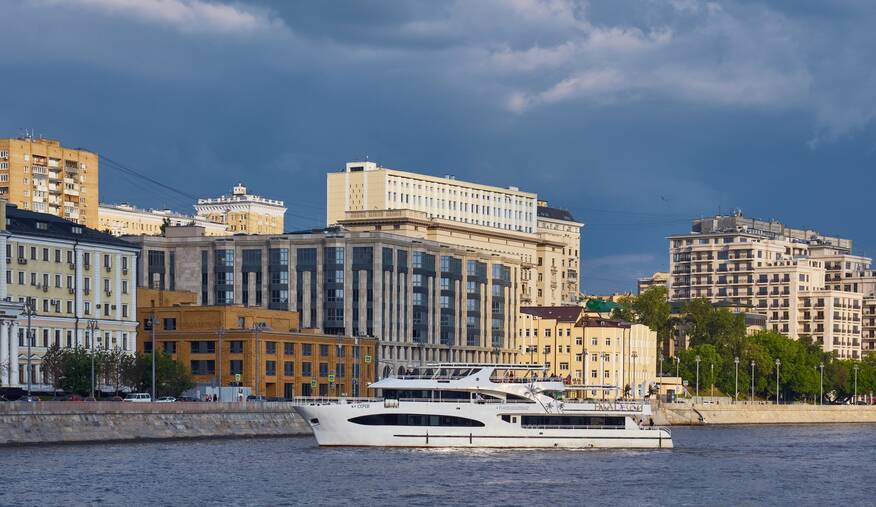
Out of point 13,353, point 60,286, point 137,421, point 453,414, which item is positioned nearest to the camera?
point 453,414

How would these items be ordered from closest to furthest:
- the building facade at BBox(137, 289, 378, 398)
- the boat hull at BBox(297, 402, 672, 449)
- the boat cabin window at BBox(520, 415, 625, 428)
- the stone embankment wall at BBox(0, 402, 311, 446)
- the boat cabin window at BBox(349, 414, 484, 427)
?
the stone embankment wall at BBox(0, 402, 311, 446), the boat hull at BBox(297, 402, 672, 449), the boat cabin window at BBox(349, 414, 484, 427), the boat cabin window at BBox(520, 415, 625, 428), the building facade at BBox(137, 289, 378, 398)

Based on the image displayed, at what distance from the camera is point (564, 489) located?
105375 millimetres

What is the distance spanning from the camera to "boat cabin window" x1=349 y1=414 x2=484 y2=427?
132875mm

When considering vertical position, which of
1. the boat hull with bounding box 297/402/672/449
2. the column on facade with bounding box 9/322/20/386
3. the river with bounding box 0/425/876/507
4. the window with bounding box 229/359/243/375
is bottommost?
the river with bounding box 0/425/876/507

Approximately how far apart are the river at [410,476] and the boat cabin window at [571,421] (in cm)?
257

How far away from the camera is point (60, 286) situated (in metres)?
171

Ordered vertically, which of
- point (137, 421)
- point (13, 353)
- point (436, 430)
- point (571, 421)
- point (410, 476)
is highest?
point (13, 353)

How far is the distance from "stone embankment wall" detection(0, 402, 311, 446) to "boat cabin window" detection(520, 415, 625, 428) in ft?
89.4

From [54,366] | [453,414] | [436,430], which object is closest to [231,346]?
[54,366]

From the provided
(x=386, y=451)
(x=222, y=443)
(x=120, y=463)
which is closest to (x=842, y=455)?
(x=386, y=451)

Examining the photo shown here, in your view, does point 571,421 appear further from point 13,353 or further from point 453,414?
point 13,353

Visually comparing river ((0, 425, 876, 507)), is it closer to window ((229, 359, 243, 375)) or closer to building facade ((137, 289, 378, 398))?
building facade ((137, 289, 378, 398))

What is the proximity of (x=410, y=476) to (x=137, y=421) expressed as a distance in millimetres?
33990

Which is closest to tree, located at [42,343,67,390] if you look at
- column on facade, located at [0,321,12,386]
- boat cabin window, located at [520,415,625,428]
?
column on facade, located at [0,321,12,386]
